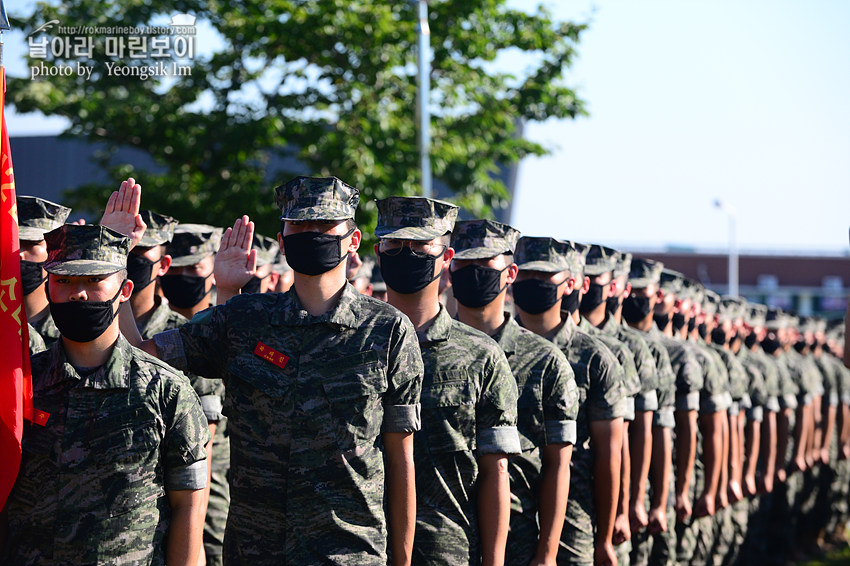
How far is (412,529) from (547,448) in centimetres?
129

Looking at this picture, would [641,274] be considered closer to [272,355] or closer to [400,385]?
[400,385]

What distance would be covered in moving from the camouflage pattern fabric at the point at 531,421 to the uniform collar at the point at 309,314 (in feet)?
4.29

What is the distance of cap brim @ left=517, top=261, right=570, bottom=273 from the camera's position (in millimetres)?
5867

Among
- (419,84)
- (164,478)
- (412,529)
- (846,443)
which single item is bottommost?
(846,443)

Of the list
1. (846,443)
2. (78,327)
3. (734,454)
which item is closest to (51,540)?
(78,327)

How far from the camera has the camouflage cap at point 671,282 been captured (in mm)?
9375

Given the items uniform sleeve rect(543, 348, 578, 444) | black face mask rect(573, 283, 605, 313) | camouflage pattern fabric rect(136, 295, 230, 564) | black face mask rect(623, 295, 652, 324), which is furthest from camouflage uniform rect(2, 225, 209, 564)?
black face mask rect(623, 295, 652, 324)

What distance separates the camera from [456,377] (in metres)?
4.52

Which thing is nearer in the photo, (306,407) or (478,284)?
(306,407)

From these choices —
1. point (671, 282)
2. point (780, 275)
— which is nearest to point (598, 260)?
point (671, 282)

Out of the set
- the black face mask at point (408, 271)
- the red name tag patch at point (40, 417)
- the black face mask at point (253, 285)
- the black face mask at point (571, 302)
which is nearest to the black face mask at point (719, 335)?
the black face mask at point (571, 302)

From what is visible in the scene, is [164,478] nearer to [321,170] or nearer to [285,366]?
[285,366]

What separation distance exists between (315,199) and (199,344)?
0.66 m

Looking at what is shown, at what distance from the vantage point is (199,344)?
3.94m
